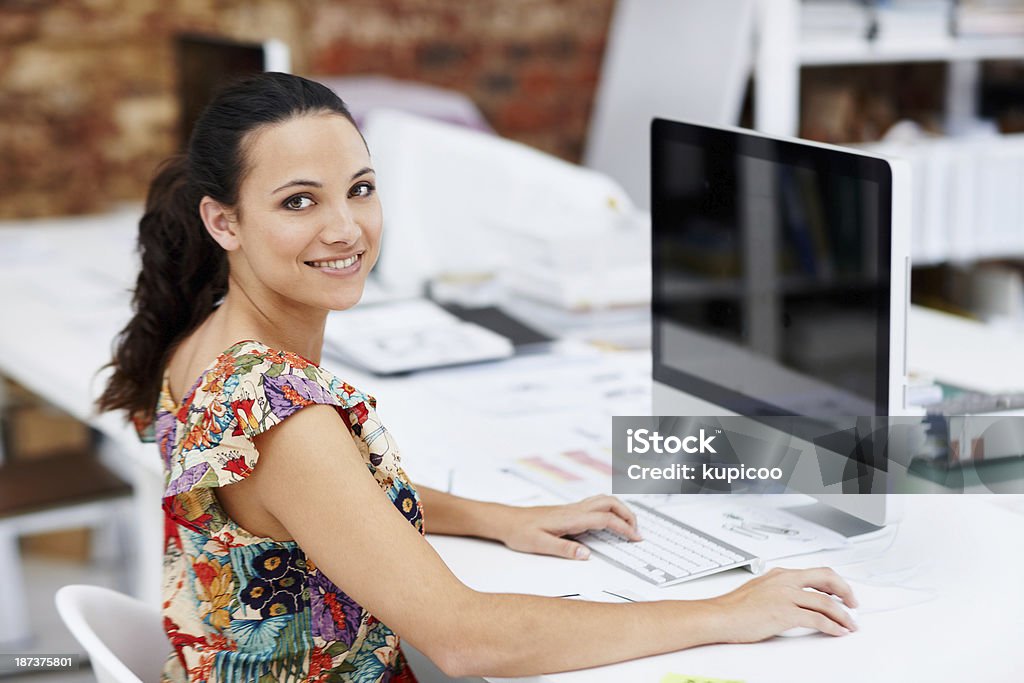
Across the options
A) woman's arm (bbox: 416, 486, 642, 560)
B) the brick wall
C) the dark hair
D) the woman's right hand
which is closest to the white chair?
the dark hair

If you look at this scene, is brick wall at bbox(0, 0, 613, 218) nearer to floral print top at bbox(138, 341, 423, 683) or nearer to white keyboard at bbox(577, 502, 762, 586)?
floral print top at bbox(138, 341, 423, 683)

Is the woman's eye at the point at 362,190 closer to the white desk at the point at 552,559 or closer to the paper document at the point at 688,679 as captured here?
the white desk at the point at 552,559

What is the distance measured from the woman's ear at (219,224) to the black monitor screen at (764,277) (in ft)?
2.07

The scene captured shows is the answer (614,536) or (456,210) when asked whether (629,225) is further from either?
(614,536)

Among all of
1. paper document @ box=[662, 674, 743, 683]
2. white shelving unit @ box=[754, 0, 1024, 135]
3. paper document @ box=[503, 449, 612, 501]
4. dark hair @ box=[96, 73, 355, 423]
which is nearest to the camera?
paper document @ box=[662, 674, 743, 683]

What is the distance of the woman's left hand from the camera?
1.51m

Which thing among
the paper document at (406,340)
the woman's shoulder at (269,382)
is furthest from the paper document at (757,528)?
the paper document at (406,340)

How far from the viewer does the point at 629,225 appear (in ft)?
8.98

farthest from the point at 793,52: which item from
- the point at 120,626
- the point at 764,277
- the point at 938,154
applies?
the point at 120,626

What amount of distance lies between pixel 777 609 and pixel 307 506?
480mm

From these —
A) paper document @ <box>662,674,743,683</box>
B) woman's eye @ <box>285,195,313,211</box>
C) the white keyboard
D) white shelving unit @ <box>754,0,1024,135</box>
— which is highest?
white shelving unit @ <box>754,0,1024,135</box>

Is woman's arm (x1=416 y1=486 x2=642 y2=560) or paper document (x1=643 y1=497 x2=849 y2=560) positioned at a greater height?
woman's arm (x1=416 y1=486 x2=642 y2=560)

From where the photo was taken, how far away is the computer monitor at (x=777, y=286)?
4.58 ft

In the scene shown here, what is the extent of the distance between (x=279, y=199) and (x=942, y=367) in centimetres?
146
